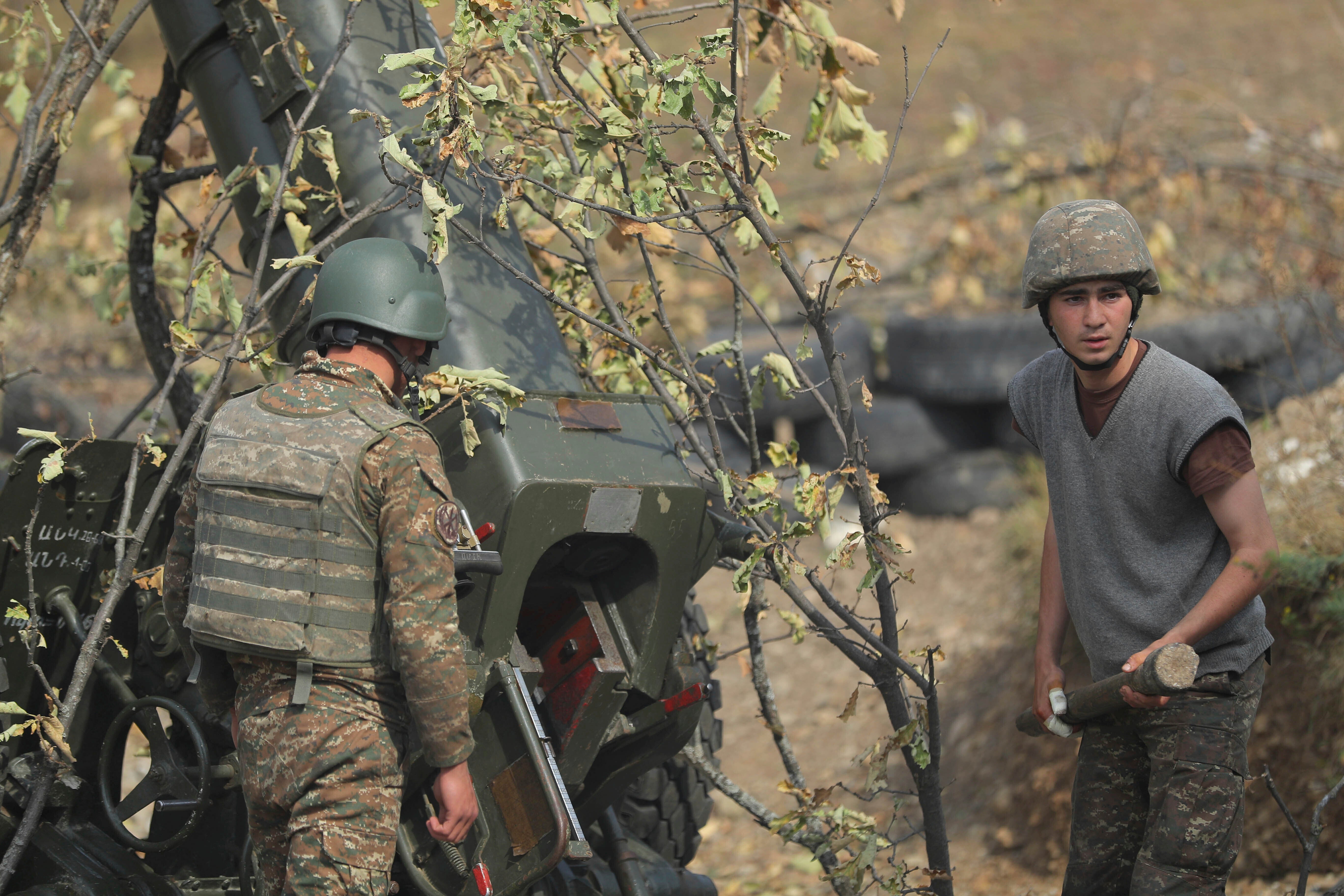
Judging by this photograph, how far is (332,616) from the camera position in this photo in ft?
8.02

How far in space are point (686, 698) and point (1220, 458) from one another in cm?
127

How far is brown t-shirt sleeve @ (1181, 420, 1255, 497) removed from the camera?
232 cm

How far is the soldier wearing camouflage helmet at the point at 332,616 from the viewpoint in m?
2.42

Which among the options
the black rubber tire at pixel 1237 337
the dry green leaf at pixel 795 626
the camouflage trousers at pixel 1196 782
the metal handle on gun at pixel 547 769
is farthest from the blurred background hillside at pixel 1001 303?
the camouflage trousers at pixel 1196 782

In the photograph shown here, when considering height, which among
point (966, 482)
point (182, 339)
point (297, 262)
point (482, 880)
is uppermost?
point (297, 262)

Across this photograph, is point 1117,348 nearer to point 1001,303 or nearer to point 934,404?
point 934,404

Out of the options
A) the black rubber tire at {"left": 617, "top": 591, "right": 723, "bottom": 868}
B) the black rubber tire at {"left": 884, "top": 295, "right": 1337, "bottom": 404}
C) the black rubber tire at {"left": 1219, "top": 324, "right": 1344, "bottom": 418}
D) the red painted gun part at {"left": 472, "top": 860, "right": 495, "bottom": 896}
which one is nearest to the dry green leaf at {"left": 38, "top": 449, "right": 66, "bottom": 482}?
the red painted gun part at {"left": 472, "top": 860, "right": 495, "bottom": 896}

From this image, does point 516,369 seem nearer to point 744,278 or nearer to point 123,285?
point 123,285

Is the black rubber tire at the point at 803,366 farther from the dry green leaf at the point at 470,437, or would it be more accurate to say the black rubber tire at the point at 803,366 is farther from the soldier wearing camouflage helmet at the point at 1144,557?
the soldier wearing camouflage helmet at the point at 1144,557

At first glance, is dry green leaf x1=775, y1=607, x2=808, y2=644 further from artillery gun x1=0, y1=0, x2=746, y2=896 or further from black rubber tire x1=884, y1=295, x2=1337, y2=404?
black rubber tire x1=884, y1=295, x2=1337, y2=404

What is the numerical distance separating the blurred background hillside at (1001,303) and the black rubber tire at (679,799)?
2.38 ft

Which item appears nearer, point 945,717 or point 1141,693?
point 1141,693

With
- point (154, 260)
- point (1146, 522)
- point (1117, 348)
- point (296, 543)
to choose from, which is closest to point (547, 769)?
point (296, 543)

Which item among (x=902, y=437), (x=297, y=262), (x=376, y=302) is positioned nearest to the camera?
(x=376, y=302)
